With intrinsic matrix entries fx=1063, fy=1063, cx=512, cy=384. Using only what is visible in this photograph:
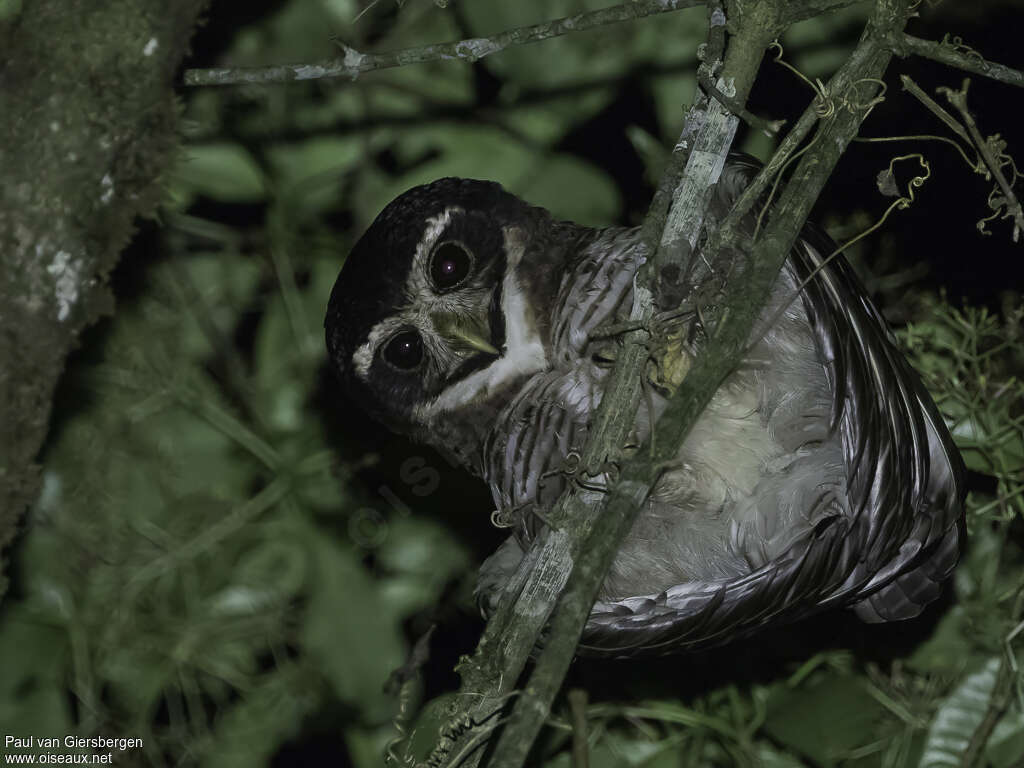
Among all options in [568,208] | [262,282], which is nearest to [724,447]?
[568,208]

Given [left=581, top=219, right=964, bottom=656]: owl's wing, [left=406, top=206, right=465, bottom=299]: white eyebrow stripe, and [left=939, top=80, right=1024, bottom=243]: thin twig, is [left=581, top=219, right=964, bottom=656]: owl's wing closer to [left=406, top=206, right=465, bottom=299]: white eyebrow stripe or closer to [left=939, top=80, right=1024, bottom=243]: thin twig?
[left=939, top=80, right=1024, bottom=243]: thin twig

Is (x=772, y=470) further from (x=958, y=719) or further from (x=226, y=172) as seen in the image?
(x=226, y=172)

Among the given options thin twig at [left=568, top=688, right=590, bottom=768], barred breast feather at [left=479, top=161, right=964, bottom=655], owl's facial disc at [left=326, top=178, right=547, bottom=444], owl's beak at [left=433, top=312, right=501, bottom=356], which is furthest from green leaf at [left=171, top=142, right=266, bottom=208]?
thin twig at [left=568, top=688, right=590, bottom=768]

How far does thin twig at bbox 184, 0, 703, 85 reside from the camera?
1333 mm

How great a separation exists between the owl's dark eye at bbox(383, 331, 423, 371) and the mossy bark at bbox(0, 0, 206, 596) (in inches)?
21.0

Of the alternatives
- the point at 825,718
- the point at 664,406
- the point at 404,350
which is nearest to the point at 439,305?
the point at 404,350

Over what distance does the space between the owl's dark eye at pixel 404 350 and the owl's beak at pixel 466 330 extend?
58 millimetres

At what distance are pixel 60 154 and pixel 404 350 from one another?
0.68 m

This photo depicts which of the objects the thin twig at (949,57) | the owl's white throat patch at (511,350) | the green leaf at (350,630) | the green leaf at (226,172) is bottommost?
the green leaf at (350,630)

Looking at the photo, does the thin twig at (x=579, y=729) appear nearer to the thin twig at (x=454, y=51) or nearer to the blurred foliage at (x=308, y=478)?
the blurred foliage at (x=308, y=478)

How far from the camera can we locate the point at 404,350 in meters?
1.97

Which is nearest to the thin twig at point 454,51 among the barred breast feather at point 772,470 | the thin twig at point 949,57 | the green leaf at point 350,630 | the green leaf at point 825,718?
the thin twig at point 949,57

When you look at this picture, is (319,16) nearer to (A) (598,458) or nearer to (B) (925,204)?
(B) (925,204)

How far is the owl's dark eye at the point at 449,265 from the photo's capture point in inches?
74.1
